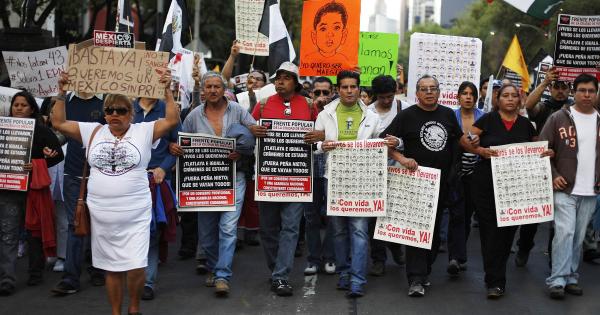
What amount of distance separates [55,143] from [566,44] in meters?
5.37

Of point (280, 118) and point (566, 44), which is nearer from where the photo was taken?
Answer: point (280, 118)

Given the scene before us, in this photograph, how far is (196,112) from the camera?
8.34 meters

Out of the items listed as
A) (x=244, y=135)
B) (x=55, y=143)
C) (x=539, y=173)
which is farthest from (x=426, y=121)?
(x=55, y=143)

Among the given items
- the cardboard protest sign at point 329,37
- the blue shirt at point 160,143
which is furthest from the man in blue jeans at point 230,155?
the cardboard protest sign at point 329,37

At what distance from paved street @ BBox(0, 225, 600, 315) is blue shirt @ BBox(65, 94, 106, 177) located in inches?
44.3

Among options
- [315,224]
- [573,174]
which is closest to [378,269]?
[315,224]

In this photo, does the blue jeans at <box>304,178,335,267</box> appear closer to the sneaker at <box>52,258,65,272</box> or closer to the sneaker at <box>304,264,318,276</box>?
the sneaker at <box>304,264,318,276</box>

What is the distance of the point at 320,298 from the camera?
796cm

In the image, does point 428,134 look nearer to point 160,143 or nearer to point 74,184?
point 160,143

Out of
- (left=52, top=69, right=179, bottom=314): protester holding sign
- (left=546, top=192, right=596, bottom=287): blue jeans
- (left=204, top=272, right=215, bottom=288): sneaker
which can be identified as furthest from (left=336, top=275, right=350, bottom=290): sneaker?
(left=52, top=69, right=179, bottom=314): protester holding sign

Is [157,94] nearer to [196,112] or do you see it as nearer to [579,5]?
[196,112]

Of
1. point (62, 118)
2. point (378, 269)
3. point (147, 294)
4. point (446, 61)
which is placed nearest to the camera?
point (62, 118)

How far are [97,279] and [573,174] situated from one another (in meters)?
4.43

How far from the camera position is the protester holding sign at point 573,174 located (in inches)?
314
